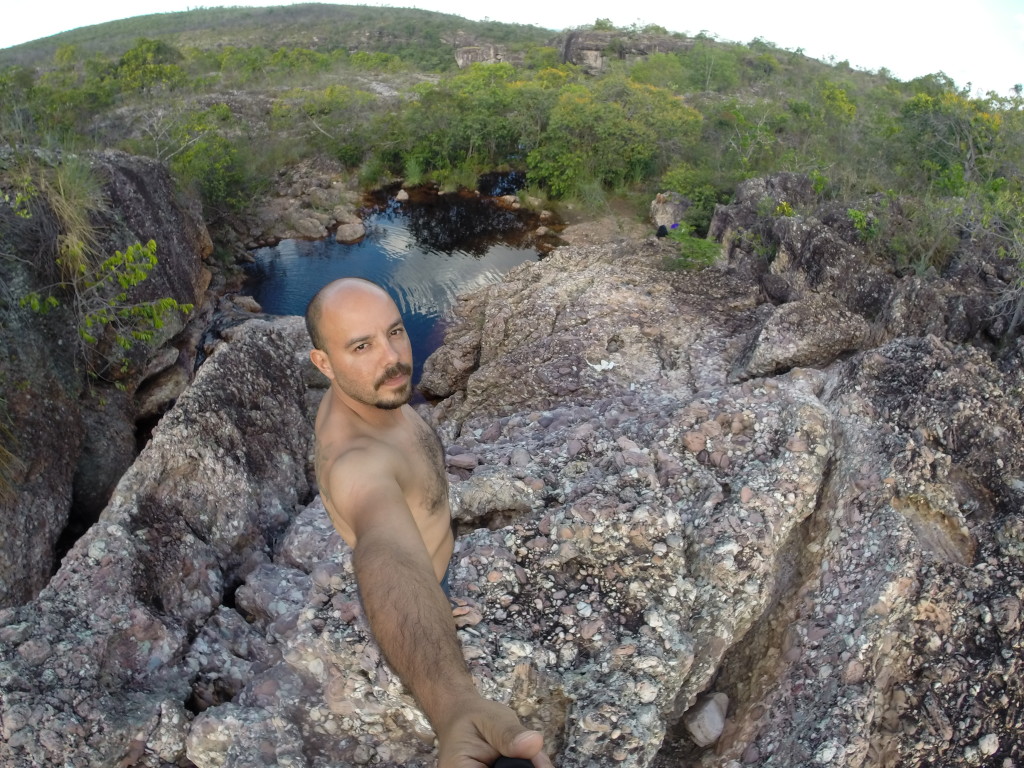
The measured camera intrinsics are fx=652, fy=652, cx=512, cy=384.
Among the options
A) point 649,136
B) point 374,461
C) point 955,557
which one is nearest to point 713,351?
point 955,557

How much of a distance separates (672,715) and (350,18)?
6755 centimetres

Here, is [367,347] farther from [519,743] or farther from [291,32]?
[291,32]

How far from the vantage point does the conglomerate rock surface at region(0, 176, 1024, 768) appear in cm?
302

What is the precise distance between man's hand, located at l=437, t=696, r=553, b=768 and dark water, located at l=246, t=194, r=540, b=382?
10.3 m

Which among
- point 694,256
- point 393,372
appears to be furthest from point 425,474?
point 694,256

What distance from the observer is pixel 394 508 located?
2088 millimetres

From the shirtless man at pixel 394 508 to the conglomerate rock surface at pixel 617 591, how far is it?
820mm

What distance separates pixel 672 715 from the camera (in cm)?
344

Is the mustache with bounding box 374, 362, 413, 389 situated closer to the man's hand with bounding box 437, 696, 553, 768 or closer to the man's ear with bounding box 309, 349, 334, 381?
the man's ear with bounding box 309, 349, 334, 381

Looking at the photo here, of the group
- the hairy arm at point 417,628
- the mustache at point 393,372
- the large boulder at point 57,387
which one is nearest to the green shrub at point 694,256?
the large boulder at point 57,387

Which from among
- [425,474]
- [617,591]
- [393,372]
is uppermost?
[393,372]

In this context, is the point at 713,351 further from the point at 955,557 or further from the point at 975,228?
the point at 955,557

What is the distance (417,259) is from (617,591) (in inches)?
532

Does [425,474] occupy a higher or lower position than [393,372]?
lower
